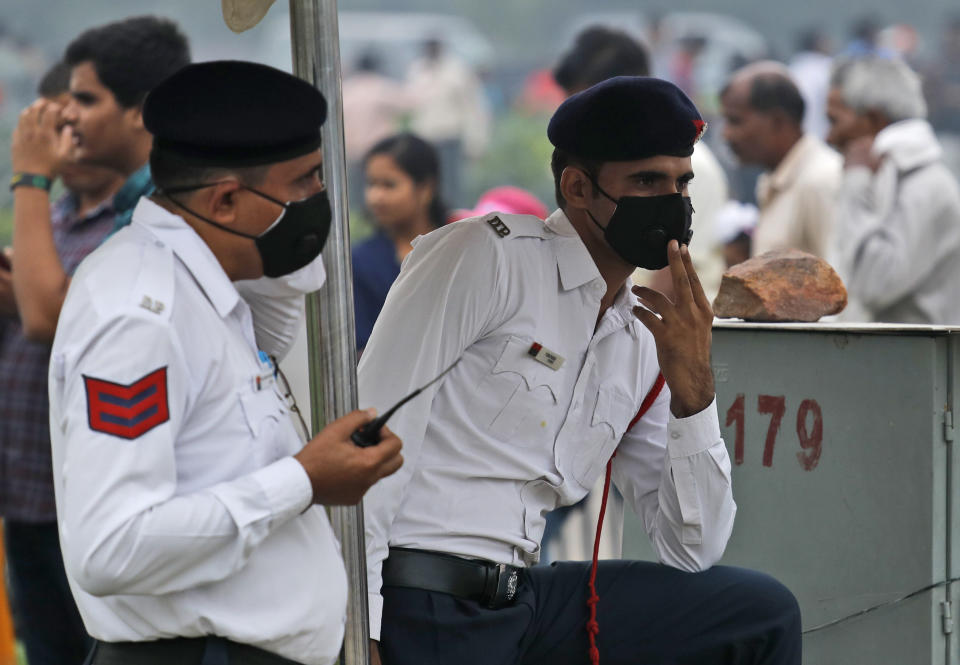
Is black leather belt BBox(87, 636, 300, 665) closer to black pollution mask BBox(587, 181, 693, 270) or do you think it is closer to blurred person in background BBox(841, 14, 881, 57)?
black pollution mask BBox(587, 181, 693, 270)

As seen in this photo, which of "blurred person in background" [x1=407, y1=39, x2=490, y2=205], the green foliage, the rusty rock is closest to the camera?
the rusty rock

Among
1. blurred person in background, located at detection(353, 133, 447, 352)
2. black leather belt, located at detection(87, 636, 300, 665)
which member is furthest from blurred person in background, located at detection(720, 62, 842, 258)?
black leather belt, located at detection(87, 636, 300, 665)

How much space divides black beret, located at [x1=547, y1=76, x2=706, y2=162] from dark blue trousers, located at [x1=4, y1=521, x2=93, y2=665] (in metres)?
1.66

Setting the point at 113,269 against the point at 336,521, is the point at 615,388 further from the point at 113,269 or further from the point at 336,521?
the point at 113,269

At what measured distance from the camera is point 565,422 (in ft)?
8.41

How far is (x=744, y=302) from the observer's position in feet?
10.4

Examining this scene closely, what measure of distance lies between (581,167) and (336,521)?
89 centimetres

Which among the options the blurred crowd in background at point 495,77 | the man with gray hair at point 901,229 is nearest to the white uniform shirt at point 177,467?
the man with gray hair at point 901,229

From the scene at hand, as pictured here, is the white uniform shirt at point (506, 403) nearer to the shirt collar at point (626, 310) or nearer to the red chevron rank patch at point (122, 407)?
the shirt collar at point (626, 310)

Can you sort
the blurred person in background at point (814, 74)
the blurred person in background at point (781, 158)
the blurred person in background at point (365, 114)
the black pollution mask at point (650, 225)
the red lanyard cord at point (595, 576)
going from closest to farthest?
the black pollution mask at point (650, 225), the red lanyard cord at point (595, 576), the blurred person in background at point (781, 158), the blurred person in background at point (814, 74), the blurred person in background at point (365, 114)

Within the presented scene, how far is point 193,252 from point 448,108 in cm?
999

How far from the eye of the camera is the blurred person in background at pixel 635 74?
4.55 metres

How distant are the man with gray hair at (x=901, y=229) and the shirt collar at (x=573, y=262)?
Answer: 8.61ft

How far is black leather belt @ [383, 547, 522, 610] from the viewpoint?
245cm
